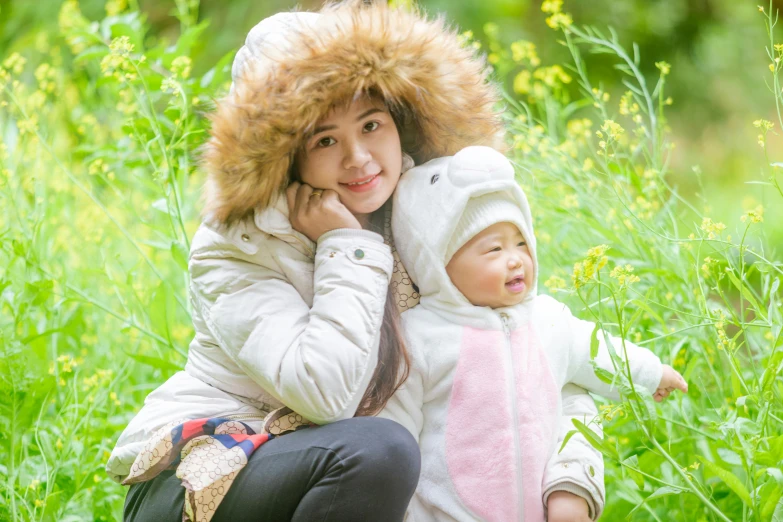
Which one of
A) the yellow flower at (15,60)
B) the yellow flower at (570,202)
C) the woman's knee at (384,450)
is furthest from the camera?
the yellow flower at (15,60)

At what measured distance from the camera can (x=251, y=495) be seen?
1.45m

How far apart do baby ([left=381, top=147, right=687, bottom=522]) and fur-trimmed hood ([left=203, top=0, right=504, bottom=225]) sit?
0.14 m

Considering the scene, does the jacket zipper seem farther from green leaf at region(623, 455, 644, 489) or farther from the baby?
green leaf at region(623, 455, 644, 489)

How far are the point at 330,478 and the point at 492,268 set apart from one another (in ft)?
1.43

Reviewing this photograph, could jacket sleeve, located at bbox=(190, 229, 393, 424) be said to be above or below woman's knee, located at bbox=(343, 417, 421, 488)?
above

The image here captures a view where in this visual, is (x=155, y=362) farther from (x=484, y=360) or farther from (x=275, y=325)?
(x=484, y=360)

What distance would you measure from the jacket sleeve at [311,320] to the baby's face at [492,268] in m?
0.13

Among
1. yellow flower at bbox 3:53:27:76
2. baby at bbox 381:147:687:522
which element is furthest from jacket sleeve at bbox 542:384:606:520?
yellow flower at bbox 3:53:27:76

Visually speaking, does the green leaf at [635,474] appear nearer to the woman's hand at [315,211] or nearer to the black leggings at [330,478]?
the black leggings at [330,478]

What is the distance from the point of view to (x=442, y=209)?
1.58 meters

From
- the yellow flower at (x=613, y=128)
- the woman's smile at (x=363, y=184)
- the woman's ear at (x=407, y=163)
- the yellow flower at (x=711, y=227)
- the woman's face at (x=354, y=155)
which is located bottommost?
the yellow flower at (x=711, y=227)

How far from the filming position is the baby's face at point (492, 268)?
1.56m

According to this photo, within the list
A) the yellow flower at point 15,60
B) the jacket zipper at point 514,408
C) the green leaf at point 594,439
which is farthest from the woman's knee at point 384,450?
the yellow flower at point 15,60

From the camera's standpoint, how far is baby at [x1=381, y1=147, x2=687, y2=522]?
4.91 ft
